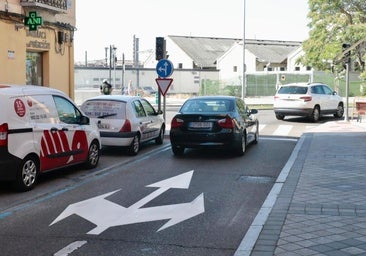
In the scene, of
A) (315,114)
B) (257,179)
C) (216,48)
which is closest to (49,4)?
(257,179)

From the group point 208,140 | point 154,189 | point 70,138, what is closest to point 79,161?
point 70,138

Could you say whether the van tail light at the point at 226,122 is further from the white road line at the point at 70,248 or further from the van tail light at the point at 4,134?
the white road line at the point at 70,248

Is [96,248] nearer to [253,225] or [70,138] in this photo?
[253,225]

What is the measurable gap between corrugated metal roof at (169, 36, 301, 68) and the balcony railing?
58237 millimetres

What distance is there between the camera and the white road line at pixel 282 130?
18.8m

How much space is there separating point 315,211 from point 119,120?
6.77 m

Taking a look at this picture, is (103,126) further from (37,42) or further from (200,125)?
(37,42)

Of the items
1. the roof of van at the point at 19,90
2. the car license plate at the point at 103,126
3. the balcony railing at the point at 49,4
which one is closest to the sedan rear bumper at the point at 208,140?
the car license plate at the point at 103,126

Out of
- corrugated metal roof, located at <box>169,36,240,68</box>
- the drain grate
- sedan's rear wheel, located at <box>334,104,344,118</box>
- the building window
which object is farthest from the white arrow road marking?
corrugated metal roof, located at <box>169,36,240,68</box>

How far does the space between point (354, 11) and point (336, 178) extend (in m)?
37.9

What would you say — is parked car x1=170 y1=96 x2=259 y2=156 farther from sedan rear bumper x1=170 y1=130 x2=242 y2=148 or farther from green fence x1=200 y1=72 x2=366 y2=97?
green fence x1=200 y1=72 x2=366 y2=97

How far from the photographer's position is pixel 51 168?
9.34m

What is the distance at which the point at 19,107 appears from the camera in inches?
333

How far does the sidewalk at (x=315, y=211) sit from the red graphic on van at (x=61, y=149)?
386 cm
